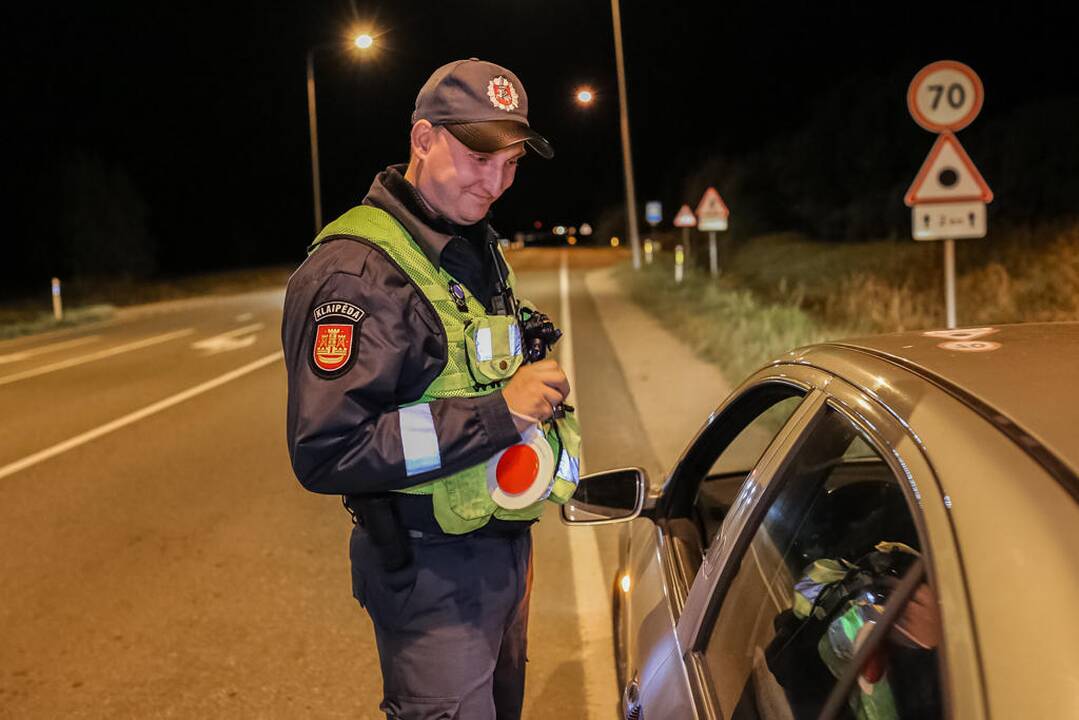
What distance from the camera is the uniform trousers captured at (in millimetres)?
2059

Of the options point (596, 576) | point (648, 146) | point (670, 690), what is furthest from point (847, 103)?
point (670, 690)

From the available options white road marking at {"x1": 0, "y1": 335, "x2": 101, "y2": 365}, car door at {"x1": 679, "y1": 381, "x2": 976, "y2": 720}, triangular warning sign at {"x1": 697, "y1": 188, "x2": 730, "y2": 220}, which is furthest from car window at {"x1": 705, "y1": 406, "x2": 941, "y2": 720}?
triangular warning sign at {"x1": 697, "y1": 188, "x2": 730, "y2": 220}

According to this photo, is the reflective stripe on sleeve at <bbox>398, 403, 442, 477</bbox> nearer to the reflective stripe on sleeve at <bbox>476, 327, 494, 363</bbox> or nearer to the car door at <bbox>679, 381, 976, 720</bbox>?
the reflective stripe on sleeve at <bbox>476, 327, 494, 363</bbox>

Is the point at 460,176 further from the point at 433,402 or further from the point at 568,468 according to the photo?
the point at 568,468

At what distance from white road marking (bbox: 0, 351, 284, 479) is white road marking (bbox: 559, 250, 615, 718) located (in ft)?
14.6

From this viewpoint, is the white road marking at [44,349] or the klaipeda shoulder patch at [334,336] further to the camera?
the white road marking at [44,349]

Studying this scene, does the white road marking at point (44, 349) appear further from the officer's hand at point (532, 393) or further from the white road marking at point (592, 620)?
the officer's hand at point (532, 393)

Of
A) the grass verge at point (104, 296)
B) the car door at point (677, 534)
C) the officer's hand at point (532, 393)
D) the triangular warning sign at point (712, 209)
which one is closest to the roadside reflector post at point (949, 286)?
the car door at point (677, 534)

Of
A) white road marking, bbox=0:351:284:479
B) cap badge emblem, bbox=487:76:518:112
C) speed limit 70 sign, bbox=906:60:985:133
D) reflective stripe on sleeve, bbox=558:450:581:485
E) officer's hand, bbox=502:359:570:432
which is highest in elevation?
speed limit 70 sign, bbox=906:60:985:133

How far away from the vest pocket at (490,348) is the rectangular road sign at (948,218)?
19.0 ft

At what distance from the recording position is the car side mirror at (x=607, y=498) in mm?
2637

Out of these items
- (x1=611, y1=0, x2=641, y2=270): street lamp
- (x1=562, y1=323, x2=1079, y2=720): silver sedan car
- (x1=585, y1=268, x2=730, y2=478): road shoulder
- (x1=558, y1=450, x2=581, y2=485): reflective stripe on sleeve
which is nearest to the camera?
(x1=562, y1=323, x2=1079, y2=720): silver sedan car

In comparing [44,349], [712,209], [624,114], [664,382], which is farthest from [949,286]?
[624,114]

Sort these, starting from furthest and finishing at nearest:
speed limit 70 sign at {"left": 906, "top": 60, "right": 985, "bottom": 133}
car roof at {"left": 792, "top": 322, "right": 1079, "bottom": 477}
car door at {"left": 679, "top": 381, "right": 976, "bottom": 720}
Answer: speed limit 70 sign at {"left": 906, "top": 60, "right": 985, "bottom": 133}
car door at {"left": 679, "top": 381, "right": 976, "bottom": 720}
car roof at {"left": 792, "top": 322, "right": 1079, "bottom": 477}
